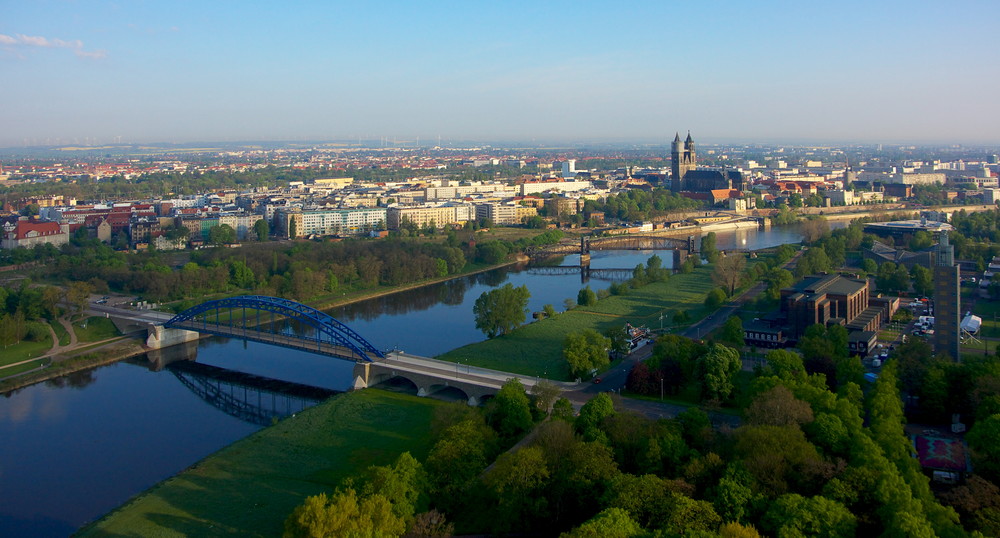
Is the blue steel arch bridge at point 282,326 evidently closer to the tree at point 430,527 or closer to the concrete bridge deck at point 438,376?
the concrete bridge deck at point 438,376

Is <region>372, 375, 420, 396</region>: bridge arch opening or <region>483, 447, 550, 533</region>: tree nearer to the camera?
<region>483, 447, 550, 533</region>: tree

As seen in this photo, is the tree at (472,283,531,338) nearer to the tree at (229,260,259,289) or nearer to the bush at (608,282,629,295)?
the bush at (608,282,629,295)

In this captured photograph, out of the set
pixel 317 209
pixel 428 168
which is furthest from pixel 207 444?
pixel 428 168

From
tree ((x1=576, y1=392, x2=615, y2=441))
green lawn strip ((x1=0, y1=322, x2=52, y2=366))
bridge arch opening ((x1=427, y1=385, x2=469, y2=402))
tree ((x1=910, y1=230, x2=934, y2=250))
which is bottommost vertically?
bridge arch opening ((x1=427, y1=385, x2=469, y2=402))

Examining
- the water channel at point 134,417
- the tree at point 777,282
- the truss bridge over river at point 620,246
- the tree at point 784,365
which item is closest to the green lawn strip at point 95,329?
the water channel at point 134,417

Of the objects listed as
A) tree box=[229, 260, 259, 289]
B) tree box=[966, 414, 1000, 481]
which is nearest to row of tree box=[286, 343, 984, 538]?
tree box=[966, 414, 1000, 481]
